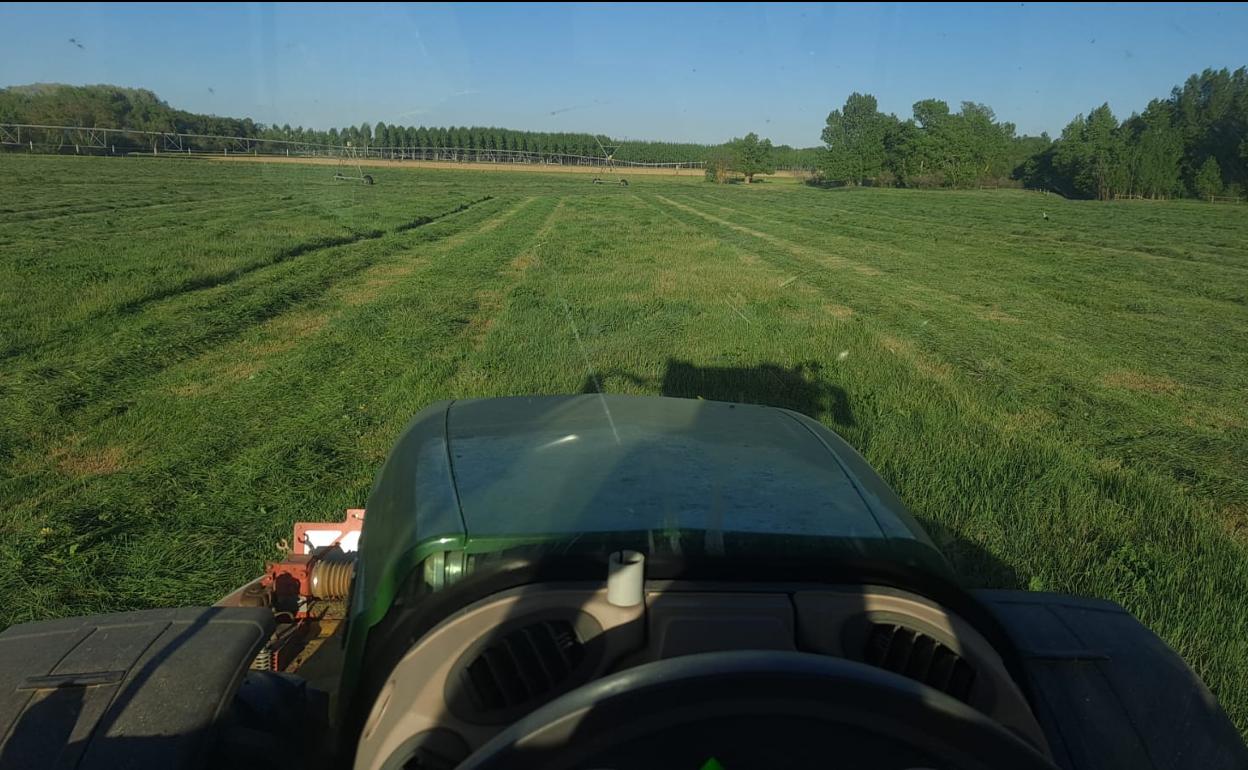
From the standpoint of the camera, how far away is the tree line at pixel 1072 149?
34.9 metres

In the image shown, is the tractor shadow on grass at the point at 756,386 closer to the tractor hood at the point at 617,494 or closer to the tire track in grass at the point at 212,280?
the tractor hood at the point at 617,494

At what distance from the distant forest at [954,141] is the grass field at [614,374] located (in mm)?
4776

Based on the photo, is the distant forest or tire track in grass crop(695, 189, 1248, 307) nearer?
tire track in grass crop(695, 189, 1248, 307)

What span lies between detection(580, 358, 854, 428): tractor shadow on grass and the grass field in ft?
0.18

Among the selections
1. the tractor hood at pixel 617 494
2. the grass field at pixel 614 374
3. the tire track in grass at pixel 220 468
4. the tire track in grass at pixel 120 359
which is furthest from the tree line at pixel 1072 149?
the tractor hood at pixel 617 494

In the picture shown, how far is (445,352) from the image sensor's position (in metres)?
11.0

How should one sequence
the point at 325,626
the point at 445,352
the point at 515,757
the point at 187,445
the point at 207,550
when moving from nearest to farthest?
the point at 515,757, the point at 325,626, the point at 207,550, the point at 187,445, the point at 445,352

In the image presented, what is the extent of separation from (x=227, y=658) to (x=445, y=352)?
907 cm

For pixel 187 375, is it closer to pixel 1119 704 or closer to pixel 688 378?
pixel 688 378

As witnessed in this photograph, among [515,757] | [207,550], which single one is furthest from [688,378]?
[515,757]

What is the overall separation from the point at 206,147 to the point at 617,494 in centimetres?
4895

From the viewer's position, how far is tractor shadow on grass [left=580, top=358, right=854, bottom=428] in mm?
8594

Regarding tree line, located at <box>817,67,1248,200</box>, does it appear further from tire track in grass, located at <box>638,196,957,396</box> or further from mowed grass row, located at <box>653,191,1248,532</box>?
tire track in grass, located at <box>638,196,957,396</box>

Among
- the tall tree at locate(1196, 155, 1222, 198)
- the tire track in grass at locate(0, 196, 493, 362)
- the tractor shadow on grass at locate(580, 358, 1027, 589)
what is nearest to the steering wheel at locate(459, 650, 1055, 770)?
the tractor shadow on grass at locate(580, 358, 1027, 589)
